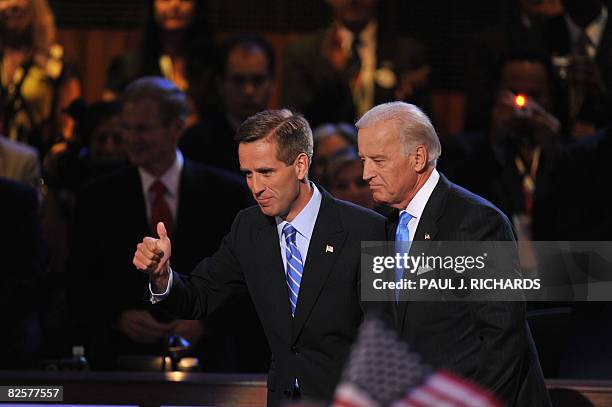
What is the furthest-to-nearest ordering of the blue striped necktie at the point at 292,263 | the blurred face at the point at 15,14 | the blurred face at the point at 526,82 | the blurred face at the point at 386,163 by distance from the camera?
the blurred face at the point at 15,14 → the blurred face at the point at 526,82 → the blue striped necktie at the point at 292,263 → the blurred face at the point at 386,163

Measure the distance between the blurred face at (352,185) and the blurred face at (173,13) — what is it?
1.41 metres

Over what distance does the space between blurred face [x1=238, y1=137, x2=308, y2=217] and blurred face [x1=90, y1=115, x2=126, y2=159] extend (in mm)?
2184

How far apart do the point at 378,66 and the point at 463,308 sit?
2.77m

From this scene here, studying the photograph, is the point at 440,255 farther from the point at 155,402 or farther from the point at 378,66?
the point at 378,66

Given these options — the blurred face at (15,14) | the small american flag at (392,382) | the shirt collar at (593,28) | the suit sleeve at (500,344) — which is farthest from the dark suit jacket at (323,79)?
the small american flag at (392,382)

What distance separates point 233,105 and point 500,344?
2.46 metres

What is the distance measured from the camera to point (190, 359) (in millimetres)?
4062

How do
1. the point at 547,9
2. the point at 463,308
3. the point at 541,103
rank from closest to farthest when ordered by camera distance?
the point at 463,308 < the point at 541,103 < the point at 547,9

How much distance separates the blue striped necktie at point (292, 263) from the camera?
332cm

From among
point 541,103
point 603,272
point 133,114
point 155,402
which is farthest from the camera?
point 541,103

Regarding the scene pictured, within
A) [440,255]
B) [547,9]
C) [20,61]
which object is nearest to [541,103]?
[547,9]

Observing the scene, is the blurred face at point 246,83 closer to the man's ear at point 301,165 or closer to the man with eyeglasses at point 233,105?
the man with eyeglasses at point 233,105

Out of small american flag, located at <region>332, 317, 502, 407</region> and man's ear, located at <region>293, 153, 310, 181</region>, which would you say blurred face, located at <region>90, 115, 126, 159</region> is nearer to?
man's ear, located at <region>293, 153, 310, 181</region>

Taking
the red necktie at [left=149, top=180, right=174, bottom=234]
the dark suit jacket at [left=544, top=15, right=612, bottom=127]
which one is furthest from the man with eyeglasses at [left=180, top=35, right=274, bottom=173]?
the dark suit jacket at [left=544, top=15, right=612, bottom=127]
